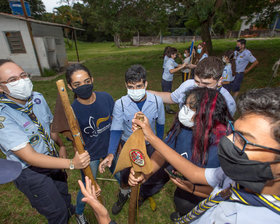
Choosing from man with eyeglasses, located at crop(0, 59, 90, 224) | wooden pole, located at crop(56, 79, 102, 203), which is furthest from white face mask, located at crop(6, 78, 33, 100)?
wooden pole, located at crop(56, 79, 102, 203)

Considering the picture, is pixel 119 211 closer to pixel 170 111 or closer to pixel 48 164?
pixel 48 164

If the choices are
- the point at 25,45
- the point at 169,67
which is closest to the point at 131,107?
the point at 169,67

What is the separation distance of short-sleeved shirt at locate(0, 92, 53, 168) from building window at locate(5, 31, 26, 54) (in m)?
12.2

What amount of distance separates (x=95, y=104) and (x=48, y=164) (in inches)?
40.4

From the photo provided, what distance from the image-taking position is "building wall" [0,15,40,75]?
34.5 ft

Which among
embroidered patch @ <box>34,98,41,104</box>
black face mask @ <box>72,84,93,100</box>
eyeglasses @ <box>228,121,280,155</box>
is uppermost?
eyeglasses @ <box>228,121,280,155</box>

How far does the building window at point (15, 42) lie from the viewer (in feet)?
35.6

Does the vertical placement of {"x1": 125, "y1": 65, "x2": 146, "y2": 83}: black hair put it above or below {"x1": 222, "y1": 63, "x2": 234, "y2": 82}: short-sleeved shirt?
above

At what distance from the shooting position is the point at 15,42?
1112 centimetres

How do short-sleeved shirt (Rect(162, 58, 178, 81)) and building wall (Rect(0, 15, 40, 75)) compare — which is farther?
building wall (Rect(0, 15, 40, 75))

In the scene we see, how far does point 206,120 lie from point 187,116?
0.19 m

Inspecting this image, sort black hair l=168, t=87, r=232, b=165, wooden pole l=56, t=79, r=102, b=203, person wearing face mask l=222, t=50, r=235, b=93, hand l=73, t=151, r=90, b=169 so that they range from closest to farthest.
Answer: wooden pole l=56, t=79, r=102, b=203, hand l=73, t=151, r=90, b=169, black hair l=168, t=87, r=232, b=165, person wearing face mask l=222, t=50, r=235, b=93

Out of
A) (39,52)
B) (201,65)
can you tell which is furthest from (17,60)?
(201,65)

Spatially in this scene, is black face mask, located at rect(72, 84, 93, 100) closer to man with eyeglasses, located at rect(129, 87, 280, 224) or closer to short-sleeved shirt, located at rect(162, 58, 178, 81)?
man with eyeglasses, located at rect(129, 87, 280, 224)
